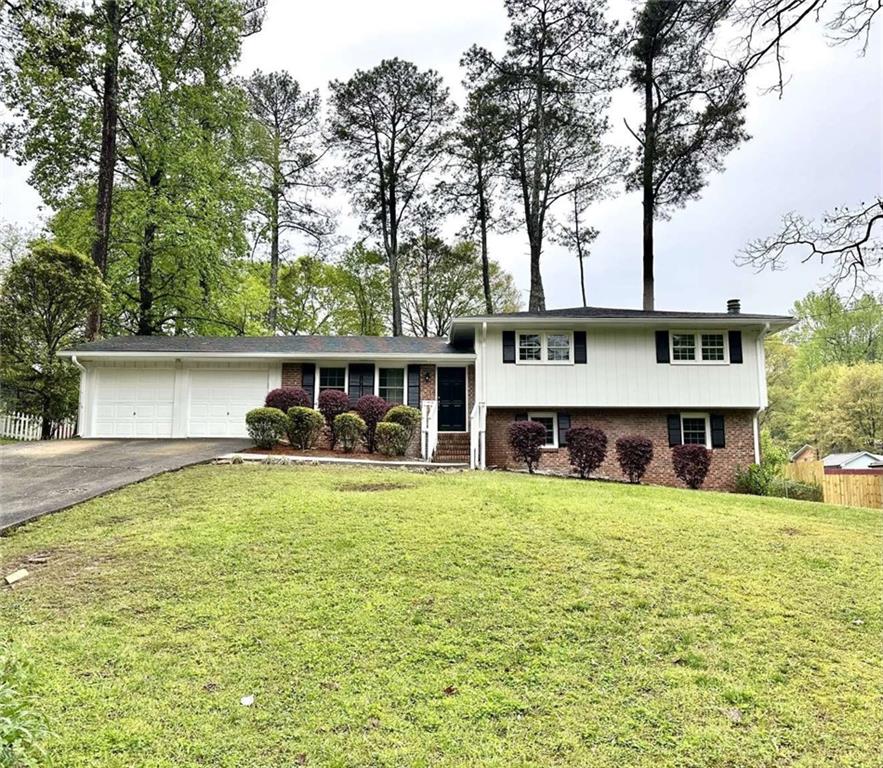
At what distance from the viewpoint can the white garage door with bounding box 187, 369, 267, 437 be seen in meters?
15.3

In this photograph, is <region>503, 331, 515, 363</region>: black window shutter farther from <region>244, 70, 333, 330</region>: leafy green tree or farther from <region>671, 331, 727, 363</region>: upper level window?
<region>244, 70, 333, 330</region>: leafy green tree

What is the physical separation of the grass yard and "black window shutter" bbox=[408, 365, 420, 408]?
8658mm

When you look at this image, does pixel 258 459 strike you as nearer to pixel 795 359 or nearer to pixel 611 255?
pixel 611 255

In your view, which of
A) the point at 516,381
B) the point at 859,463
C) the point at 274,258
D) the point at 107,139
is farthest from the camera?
the point at 274,258

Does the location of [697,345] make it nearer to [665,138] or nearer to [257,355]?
[665,138]

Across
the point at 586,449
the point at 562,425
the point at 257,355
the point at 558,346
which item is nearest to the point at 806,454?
the point at 562,425

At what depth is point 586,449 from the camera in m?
12.8

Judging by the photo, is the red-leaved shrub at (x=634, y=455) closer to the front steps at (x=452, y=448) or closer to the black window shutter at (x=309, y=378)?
the front steps at (x=452, y=448)

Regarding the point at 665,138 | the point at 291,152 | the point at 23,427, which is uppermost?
the point at 291,152

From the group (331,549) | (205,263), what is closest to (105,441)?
(205,263)

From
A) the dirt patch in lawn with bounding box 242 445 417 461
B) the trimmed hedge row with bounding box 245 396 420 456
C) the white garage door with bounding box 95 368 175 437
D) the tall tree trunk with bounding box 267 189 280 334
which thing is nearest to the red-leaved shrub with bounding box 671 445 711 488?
the trimmed hedge row with bounding box 245 396 420 456

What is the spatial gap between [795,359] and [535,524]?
37458 millimetres

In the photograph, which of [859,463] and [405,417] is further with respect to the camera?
[859,463]

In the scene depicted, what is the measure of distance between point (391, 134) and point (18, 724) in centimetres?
2554
